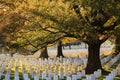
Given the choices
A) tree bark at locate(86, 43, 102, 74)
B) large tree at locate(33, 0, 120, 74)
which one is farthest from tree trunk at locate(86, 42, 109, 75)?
large tree at locate(33, 0, 120, 74)

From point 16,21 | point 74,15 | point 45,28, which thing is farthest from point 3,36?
point 74,15

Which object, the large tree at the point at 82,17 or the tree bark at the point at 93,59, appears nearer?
the large tree at the point at 82,17

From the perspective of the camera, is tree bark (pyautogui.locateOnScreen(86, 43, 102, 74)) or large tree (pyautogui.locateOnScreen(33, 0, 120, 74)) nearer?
large tree (pyautogui.locateOnScreen(33, 0, 120, 74))

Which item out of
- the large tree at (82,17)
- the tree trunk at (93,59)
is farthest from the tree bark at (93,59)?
the large tree at (82,17)

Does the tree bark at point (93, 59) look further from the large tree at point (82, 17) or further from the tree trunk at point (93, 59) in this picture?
the large tree at point (82, 17)

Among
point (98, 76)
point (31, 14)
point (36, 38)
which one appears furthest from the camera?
point (36, 38)

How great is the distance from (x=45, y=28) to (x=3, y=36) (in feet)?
8.42

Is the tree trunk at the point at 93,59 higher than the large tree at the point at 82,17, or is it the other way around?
the large tree at the point at 82,17

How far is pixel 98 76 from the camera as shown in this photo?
18500 mm

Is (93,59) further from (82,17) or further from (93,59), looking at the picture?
(82,17)

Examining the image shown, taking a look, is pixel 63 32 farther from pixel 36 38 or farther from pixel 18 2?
pixel 18 2

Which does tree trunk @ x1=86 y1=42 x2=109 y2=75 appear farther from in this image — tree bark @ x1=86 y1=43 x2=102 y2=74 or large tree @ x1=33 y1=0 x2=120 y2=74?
large tree @ x1=33 y1=0 x2=120 y2=74

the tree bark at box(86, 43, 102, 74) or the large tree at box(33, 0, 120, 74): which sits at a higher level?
the large tree at box(33, 0, 120, 74)

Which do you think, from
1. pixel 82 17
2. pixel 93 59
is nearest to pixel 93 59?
pixel 93 59
